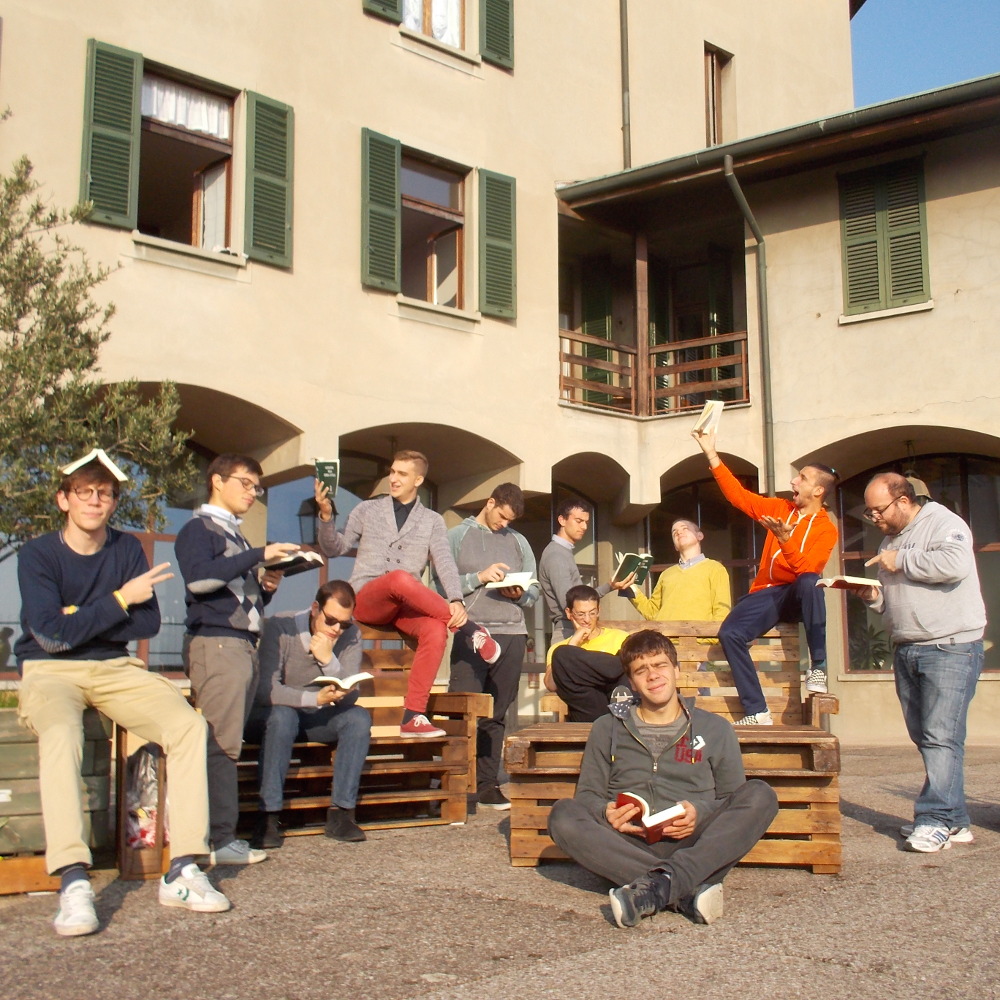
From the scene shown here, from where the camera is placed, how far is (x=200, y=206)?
12711 millimetres

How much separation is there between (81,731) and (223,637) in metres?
1.00

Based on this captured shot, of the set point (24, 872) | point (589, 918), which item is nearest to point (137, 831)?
point (24, 872)

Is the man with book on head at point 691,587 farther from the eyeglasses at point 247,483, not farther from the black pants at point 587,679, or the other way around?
the eyeglasses at point 247,483

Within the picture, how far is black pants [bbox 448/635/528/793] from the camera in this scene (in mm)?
7828

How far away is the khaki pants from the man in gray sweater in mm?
3534

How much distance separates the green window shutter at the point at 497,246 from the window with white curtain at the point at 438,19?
1.73 m

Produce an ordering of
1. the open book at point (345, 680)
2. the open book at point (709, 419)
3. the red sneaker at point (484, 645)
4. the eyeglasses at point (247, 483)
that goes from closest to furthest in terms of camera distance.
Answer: the eyeglasses at point (247, 483)
the open book at point (345, 680)
the red sneaker at point (484, 645)
the open book at point (709, 419)

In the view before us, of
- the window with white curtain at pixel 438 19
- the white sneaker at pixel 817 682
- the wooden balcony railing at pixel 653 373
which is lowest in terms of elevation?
the white sneaker at pixel 817 682

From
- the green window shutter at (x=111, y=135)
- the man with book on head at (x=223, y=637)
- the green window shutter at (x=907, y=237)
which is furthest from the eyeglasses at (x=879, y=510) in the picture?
the green window shutter at (x=907, y=237)

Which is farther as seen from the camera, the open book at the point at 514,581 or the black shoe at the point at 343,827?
the open book at the point at 514,581

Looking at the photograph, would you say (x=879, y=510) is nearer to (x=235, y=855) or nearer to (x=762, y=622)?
(x=762, y=622)

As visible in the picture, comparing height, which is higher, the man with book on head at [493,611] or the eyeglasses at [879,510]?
the eyeglasses at [879,510]

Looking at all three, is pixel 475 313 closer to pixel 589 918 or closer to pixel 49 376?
pixel 49 376

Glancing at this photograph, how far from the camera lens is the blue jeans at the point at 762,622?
7.20 metres
